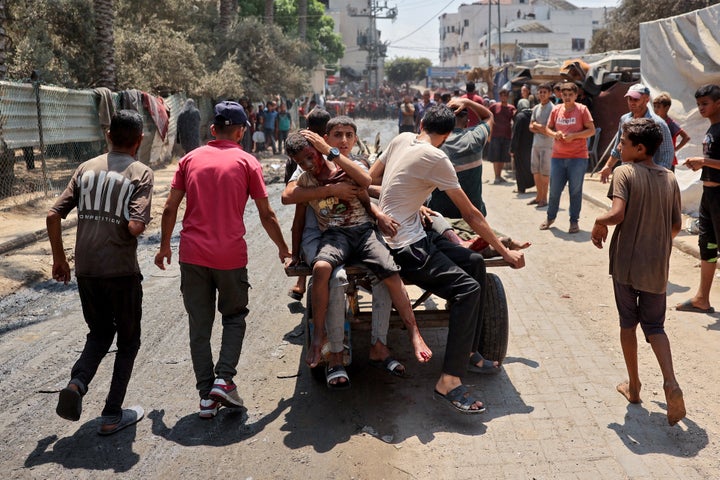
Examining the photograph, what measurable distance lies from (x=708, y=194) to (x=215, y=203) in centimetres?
441

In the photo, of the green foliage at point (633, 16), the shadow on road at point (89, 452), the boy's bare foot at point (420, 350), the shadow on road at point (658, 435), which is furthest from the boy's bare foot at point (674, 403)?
the green foliage at point (633, 16)

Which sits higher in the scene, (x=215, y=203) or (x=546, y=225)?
(x=215, y=203)

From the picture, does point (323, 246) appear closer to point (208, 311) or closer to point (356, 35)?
point (208, 311)

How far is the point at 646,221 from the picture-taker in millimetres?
4234

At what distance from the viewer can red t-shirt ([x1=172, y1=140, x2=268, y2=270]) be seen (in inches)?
170

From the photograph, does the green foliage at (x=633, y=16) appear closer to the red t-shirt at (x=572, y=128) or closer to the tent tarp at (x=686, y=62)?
the tent tarp at (x=686, y=62)

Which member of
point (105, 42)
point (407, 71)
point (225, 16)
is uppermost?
point (407, 71)

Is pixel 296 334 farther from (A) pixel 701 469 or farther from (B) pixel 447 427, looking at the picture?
(A) pixel 701 469

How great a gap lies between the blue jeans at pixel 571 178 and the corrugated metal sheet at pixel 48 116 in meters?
8.43

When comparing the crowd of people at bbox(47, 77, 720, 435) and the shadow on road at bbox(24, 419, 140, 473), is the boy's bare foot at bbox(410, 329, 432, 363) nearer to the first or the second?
the crowd of people at bbox(47, 77, 720, 435)

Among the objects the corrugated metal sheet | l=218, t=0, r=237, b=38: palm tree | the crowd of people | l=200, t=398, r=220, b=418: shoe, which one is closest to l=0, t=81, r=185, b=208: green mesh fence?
the corrugated metal sheet

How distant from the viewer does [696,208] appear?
396 inches

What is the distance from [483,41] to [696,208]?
286ft

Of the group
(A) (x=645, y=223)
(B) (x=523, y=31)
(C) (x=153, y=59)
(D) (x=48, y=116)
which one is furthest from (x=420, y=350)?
(B) (x=523, y=31)
